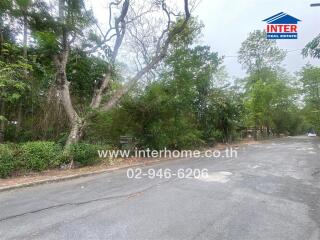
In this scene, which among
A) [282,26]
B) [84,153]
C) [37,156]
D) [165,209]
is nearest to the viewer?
[165,209]

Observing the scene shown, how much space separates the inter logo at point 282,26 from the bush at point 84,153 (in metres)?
10.4

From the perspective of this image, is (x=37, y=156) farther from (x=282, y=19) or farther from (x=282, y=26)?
(x=282, y=19)

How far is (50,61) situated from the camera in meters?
13.1

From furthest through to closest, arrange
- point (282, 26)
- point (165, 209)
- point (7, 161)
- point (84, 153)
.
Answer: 1. point (282, 26)
2. point (84, 153)
3. point (7, 161)
4. point (165, 209)

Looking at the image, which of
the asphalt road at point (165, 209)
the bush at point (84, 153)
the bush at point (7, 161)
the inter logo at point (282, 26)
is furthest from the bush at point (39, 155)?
the inter logo at point (282, 26)

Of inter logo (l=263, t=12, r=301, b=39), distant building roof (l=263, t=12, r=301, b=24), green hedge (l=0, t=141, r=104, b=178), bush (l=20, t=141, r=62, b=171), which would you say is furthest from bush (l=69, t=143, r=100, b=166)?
distant building roof (l=263, t=12, r=301, b=24)

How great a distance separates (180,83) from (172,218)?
10.8m

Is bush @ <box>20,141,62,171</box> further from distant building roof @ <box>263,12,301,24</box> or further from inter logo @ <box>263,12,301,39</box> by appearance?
distant building roof @ <box>263,12,301,24</box>

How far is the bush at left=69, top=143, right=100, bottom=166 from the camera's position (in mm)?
9636

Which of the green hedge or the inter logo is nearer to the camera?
the green hedge

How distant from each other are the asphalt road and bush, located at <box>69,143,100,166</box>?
1.92m

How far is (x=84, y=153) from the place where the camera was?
32.3 feet

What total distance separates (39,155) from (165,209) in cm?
512

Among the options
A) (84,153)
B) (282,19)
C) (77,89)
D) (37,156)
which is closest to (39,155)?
(37,156)
